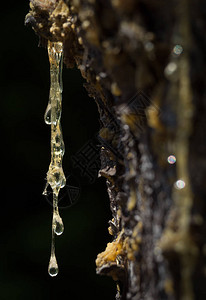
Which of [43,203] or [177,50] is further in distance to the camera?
[43,203]

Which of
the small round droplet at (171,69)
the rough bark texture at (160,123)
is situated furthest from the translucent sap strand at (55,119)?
the small round droplet at (171,69)

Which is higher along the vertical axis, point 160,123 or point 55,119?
point 55,119

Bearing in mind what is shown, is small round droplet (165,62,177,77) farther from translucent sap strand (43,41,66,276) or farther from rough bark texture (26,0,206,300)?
translucent sap strand (43,41,66,276)

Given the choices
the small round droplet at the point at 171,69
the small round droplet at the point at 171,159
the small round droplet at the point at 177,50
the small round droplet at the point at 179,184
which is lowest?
the small round droplet at the point at 179,184

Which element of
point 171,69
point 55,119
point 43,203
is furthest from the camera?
point 43,203

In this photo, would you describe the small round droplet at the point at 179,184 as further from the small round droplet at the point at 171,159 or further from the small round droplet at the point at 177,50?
the small round droplet at the point at 177,50

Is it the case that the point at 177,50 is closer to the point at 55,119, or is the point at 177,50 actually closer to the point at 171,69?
the point at 171,69

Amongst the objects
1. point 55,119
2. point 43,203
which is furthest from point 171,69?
point 43,203

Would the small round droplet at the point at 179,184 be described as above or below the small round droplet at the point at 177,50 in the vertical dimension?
below

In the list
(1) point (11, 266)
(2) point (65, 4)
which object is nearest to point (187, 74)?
(2) point (65, 4)

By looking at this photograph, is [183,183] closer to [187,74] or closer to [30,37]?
[187,74]
